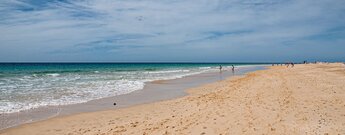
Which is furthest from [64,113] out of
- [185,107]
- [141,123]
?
[185,107]

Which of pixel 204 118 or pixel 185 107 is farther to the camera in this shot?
pixel 185 107

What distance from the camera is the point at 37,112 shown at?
10453mm

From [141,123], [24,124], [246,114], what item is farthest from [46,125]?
[246,114]

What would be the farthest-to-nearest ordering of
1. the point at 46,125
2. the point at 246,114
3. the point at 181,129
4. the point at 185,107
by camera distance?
the point at 185,107
the point at 246,114
the point at 46,125
the point at 181,129

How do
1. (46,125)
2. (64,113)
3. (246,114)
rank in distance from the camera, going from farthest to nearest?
(64,113) → (246,114) → (46,125)

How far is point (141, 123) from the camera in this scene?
854 cm

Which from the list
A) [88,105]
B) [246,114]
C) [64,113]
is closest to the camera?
[246,114]

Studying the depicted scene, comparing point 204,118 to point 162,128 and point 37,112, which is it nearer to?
point 162,128

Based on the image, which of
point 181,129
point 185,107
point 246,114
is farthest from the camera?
point 185,107

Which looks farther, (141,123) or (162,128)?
(141,123)

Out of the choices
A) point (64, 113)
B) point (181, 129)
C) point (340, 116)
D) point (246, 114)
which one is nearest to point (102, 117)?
point (64, 113)

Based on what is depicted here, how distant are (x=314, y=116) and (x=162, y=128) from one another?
4582 mm

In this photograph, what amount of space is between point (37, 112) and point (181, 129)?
5718mm

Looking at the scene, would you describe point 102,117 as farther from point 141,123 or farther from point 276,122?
point 276,122
